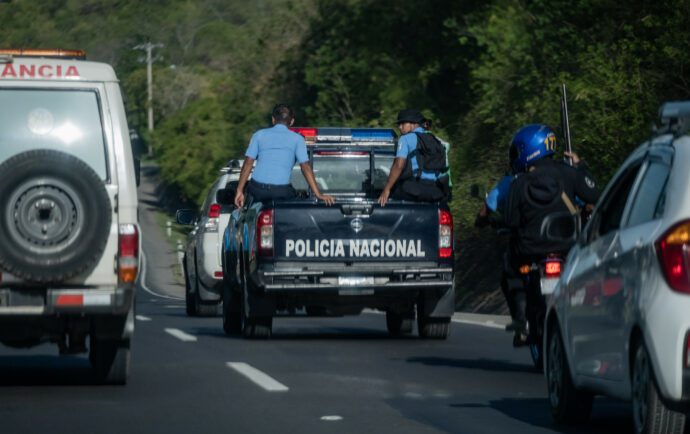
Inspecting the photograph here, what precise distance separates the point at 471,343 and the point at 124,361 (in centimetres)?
500

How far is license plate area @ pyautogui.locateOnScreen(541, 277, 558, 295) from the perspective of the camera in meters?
12.2

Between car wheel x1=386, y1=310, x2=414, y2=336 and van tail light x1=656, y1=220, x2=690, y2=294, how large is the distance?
398 inches

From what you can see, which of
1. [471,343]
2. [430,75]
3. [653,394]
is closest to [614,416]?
[653,394]

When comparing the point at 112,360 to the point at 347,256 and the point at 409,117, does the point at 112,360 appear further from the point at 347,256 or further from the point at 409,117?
the point at 409,117

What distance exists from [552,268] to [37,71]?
3.64 meters

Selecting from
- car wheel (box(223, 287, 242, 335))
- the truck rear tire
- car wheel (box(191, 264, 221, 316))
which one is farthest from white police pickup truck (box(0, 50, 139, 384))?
car wheel (box(191, 264, 221, 316))

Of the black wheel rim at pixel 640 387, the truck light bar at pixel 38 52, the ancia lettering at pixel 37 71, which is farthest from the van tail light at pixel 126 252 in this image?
the black wheel rim at pixel 640 387

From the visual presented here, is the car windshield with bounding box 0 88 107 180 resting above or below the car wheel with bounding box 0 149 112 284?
above

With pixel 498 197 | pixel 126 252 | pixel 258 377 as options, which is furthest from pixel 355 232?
pixel 126 252

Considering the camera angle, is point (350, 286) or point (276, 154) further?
point (276, 154)

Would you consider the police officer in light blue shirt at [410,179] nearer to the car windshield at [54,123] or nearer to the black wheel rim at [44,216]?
the car windshield at [54,123]

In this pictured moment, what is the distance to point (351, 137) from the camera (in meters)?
19.4

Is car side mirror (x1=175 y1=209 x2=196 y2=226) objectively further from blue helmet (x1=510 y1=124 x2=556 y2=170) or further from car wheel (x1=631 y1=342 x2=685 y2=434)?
car wheel (x1=631 y1=342 x2=685 y2=434)

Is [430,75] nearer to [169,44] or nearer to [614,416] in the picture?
[614,416]
